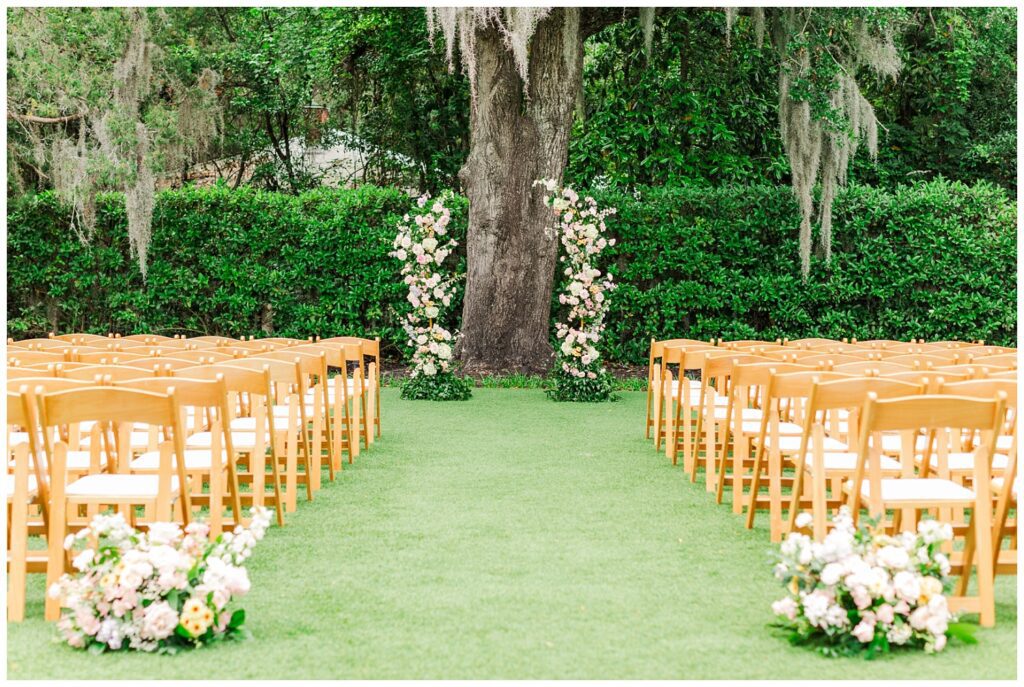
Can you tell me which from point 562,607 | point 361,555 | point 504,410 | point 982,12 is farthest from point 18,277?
point 982,12

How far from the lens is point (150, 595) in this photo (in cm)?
346

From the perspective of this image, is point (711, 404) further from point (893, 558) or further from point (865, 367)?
point (893, 558)

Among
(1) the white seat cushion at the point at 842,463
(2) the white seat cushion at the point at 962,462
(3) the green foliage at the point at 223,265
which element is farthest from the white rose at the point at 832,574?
(3) the green foliage at the point at 223,265

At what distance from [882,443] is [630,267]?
24.6 ft

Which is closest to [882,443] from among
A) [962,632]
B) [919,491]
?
[919,491]

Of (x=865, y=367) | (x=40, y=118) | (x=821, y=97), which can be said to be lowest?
(x=865, y=367)

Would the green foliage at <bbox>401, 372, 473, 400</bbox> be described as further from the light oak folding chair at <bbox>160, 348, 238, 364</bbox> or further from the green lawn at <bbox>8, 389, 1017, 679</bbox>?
the light oak folding chair at <bbox>160, 348, 238, 364</bbox>

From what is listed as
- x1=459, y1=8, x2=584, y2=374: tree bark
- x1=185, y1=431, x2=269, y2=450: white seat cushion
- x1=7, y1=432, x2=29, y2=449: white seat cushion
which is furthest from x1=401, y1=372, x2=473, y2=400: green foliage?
x1=7, y1=432, x2=29, y2=449: white seat cushion

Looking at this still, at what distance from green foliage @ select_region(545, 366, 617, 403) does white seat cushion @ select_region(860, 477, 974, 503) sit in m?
6.09

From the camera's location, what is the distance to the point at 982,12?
1526 centimetres

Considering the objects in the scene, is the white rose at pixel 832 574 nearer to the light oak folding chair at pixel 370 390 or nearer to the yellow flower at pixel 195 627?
the yellow flower at pixel 195 627

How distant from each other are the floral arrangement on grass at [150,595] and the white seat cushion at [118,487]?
53cm

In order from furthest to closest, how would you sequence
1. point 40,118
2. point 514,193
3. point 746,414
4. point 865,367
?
point 514,193
point 40,118
point 746,414
point 865,367

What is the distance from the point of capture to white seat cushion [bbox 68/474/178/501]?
4062 mm
